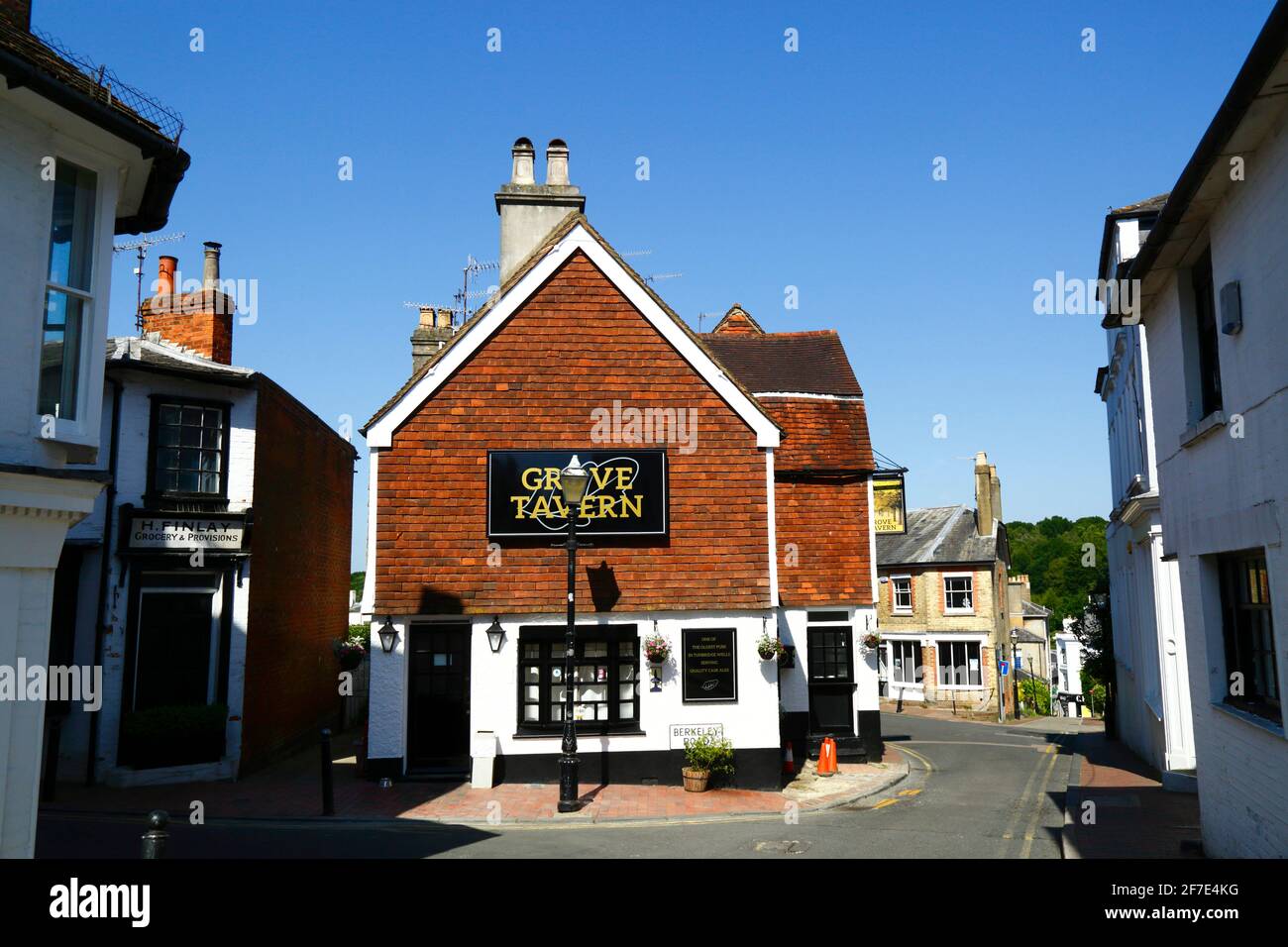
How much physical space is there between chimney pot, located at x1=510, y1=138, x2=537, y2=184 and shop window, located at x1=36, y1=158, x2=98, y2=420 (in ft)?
37.3

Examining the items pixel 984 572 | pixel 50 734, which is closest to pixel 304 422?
pixel 50 734

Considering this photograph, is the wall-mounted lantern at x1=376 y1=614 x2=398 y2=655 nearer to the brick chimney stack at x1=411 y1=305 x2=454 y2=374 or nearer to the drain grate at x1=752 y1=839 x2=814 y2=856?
the drain grate at x1=752 y1=839 x2=814 y2=856

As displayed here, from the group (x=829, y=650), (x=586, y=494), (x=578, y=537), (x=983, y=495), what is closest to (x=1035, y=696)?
(x=983, y=495)

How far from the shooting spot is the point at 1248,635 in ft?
31.1

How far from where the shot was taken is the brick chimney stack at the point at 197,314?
18.6m

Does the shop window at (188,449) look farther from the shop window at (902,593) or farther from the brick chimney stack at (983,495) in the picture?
the brick chimney stack at (983,495)

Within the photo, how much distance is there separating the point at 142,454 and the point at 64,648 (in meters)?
3.58

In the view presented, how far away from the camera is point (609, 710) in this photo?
15812 mm

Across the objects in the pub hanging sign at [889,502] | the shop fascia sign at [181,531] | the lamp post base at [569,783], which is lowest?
the lamp post base at [569,783]

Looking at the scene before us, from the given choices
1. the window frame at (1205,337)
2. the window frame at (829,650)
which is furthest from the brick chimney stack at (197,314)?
the window frame at (1205,337)

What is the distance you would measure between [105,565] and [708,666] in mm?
10700

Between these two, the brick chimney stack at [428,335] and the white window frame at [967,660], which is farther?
the white window frame at [967,660]

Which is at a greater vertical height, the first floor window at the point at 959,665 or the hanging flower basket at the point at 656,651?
the hanging flower basket at the point at 656,651

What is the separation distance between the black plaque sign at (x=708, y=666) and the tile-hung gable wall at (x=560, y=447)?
0.57 m
